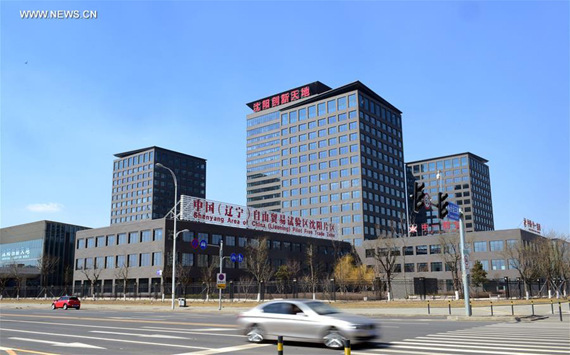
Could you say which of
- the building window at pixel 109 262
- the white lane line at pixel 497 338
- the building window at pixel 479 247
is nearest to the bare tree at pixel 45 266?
the building window at pixel 109 262

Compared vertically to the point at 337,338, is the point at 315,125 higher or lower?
higher

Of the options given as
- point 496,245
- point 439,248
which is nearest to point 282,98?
point 439,248

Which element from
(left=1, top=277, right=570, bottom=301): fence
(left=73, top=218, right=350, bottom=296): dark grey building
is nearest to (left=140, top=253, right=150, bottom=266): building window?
(left=73, top=218, right=350, bottom=296): dark grey building

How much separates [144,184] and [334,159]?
261 ft

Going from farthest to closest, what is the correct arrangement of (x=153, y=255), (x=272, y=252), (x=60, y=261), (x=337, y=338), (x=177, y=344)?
(x=60, y=261), (x=272, y=252), (x=153, y=255), (x=177, y=344), (x=337, y=338)

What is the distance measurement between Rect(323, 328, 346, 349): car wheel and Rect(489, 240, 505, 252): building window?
93.4 metres

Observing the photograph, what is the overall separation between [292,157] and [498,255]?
7083cm

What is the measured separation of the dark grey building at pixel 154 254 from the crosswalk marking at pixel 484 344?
195 feet

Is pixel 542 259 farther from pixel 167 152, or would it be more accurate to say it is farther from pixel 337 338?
pixel 167 152

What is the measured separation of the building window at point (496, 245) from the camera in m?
97.9

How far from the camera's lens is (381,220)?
139250mm

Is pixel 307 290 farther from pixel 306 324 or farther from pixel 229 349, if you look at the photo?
pixel 229 349

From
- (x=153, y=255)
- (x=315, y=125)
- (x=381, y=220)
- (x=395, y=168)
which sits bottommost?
(x=153, y=255)

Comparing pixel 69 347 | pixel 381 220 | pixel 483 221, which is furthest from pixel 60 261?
pixel 483 221
